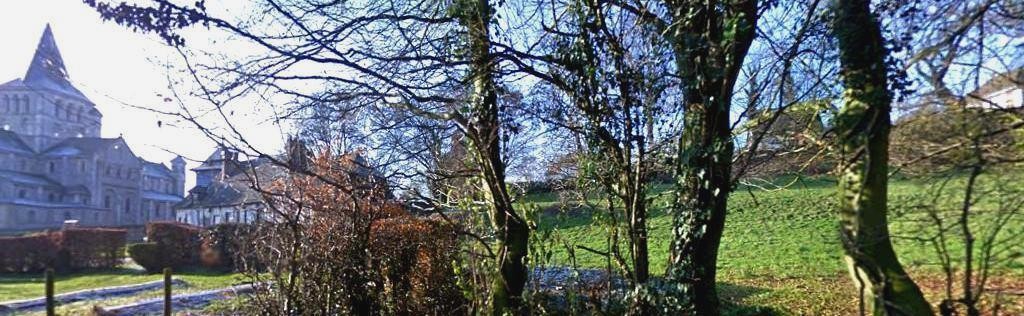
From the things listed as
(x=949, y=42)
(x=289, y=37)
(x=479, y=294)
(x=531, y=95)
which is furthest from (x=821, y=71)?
(x=289, y=37)

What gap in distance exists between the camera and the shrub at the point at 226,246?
23.9 feet

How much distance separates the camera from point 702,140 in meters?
5.23

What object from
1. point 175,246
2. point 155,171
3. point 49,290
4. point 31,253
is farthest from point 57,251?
point 155,171

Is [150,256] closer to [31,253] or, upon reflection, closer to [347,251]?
[31,253]

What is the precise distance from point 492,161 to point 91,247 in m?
21.4

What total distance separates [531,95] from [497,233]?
1392 mm

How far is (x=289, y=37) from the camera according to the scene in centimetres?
555

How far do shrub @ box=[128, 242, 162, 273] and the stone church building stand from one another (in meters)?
32.3

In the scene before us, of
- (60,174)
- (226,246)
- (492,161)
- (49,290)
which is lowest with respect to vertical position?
(49,290)

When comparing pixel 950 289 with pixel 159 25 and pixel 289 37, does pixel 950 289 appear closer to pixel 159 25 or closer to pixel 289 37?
pixel 289 37

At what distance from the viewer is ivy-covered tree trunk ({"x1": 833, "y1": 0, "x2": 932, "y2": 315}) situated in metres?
4.41

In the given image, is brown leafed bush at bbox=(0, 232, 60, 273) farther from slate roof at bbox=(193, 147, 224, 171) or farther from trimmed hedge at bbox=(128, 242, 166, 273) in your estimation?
slate roof at bbox=(193, 147, 224, 171)

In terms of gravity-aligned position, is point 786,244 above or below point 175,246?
below

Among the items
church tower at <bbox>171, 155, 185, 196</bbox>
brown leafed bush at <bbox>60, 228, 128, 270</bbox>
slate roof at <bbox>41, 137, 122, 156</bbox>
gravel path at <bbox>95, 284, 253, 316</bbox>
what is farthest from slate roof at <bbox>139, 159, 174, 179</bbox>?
gravel path at <bbox>95, 284, 253, 316</bbox>
